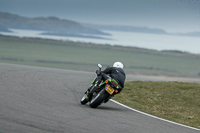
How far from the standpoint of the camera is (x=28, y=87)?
1675 centimetres

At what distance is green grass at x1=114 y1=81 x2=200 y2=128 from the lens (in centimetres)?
1497

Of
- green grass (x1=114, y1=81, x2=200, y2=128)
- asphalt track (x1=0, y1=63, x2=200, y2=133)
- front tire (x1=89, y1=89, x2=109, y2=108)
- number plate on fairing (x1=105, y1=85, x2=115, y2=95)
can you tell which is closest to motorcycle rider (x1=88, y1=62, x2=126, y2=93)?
number plate on fairing (x1=105, y1=85, x2=115, y2=95)

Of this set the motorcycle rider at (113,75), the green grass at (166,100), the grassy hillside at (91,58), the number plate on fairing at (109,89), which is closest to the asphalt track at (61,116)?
the number plate on fairing at (109,89)

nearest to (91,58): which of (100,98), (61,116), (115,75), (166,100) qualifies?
(166,100)

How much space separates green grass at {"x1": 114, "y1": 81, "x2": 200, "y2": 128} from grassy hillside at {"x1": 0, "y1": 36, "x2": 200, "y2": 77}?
2778 inches

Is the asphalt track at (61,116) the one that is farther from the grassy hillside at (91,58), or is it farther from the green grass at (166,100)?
the grassy hillside at (91,58)

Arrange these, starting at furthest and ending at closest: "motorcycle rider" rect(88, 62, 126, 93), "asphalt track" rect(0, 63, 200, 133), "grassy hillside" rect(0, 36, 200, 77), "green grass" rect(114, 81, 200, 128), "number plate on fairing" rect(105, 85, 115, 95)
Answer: "grassy hillside" rect(0, 36, 200, 77) < "green grass" rect(114, 81, 200, 128) < "motorcycle rider" rect(88, 62, 126, 93) < "number plate on fairing" rect(105, 85, 115, 95) < "asphalt track" rect(0, 63, 200, 133)

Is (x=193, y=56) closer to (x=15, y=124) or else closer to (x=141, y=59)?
(x=141, y=59)

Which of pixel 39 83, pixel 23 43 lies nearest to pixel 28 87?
pixel 39 83

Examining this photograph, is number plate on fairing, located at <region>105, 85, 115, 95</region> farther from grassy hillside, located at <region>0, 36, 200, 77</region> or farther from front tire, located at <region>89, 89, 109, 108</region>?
grassy hillside, located at <region>0, 36, 200, 77</region>

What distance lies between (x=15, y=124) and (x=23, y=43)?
441 feet

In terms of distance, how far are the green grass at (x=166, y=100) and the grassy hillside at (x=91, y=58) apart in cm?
7056

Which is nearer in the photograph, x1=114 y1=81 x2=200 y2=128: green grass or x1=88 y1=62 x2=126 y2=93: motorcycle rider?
x1=88 y1=62 x2=126 y2=93: motorcycle rider

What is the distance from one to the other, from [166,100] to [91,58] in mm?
103317
